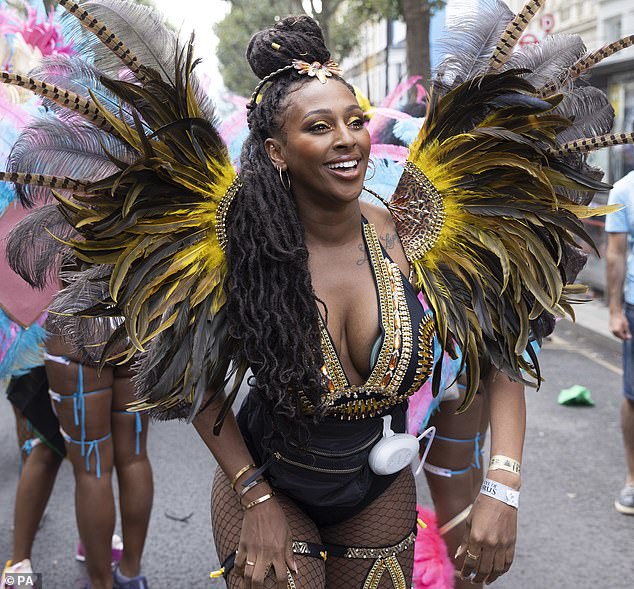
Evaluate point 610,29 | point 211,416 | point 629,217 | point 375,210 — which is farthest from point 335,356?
point 610,29

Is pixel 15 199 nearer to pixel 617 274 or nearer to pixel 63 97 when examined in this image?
pixel 63 97

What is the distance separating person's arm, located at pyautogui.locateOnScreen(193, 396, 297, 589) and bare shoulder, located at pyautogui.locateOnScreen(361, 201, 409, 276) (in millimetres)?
599

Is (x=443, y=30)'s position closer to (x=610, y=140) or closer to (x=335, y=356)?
(x=610, y=140)

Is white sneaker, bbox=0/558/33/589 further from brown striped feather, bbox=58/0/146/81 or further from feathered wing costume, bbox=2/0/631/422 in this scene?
brown striped feather, bbox=58/0/146/81

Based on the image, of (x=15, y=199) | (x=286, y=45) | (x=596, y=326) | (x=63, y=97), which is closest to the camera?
(x=63, y=97)

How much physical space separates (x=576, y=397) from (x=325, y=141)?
4925mm

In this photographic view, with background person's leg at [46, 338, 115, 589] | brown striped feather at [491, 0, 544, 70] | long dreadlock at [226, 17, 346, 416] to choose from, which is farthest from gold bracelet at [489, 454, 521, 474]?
background person's leg at [46, 338, 115, 589]

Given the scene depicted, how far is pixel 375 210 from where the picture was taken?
2.31m

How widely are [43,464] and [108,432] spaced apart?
0.51 metres

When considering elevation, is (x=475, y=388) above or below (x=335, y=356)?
below

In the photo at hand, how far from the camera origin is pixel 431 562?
124 inches

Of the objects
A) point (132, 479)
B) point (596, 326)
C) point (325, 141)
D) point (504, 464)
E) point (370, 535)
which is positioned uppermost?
point (325, 141)

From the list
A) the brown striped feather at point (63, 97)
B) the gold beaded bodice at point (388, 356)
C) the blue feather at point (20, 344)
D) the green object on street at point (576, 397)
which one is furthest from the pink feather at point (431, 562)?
the green object on street at point (576, 397)

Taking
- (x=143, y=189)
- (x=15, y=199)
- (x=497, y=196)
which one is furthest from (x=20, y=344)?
(x=497, y=196)
